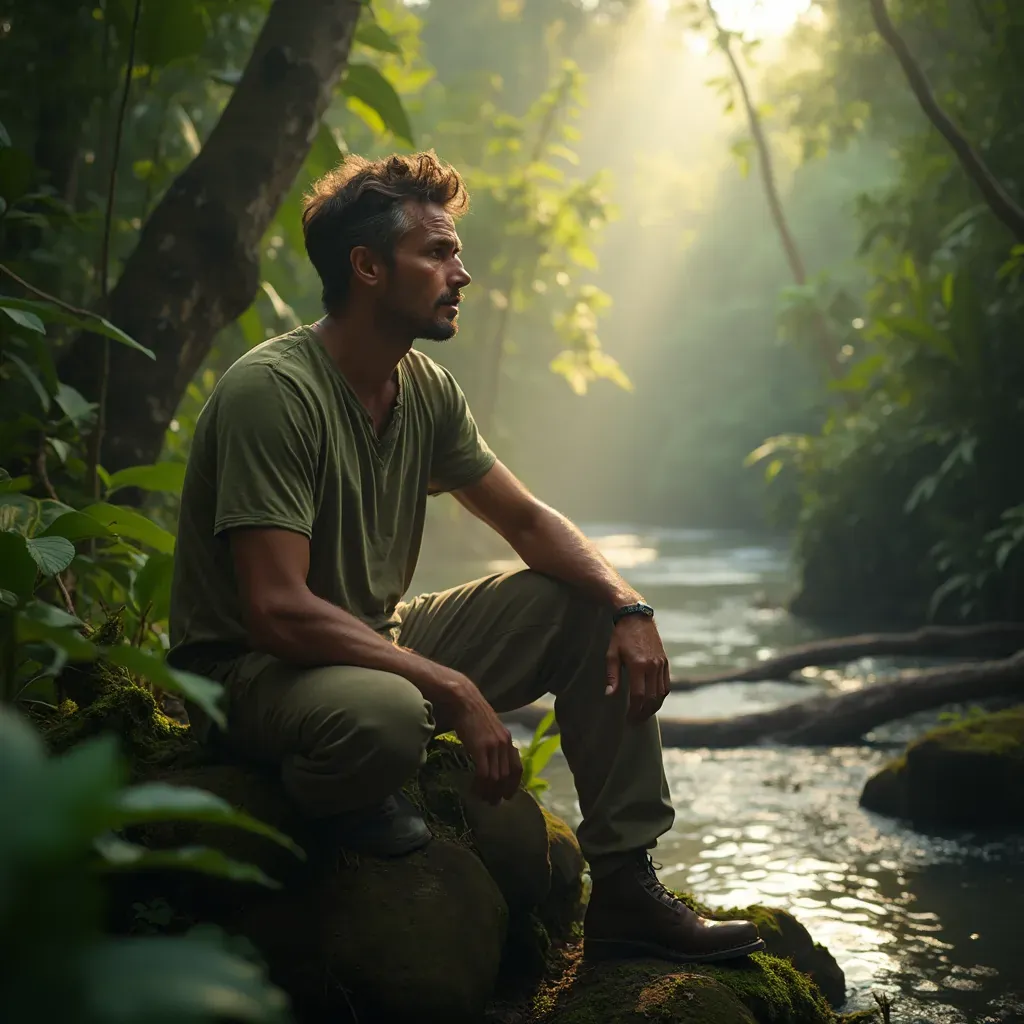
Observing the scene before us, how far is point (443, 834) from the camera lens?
2.56m

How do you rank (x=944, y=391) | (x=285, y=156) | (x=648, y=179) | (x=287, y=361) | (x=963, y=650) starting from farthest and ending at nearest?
(x=648, y=179) → (x=944, y=391) → (x=963, y=650) → (x=285, y=156) → (x=287, y=361)

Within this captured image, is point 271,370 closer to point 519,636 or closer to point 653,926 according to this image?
point 519,636

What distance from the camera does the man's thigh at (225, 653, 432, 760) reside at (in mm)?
2049

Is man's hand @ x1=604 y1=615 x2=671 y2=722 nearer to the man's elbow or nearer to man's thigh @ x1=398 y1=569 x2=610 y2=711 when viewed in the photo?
man's thigh @ x1=398 y1=569 x2=610 y2=711

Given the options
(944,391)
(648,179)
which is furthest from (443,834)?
(648,179)

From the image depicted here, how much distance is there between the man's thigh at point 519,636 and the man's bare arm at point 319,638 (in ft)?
1.17

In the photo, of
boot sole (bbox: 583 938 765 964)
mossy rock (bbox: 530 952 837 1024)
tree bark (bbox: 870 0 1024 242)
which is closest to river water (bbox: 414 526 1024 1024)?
mossy rock (bbox: 530 952 837 1024)

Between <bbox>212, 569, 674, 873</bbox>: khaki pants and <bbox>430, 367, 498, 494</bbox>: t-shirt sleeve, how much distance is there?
0.83 feet

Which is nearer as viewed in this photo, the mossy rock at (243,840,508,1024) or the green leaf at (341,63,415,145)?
the mossy rock at (243,840,508,1024)

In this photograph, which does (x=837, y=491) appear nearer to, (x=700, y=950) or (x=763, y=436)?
(x=700, y=950)

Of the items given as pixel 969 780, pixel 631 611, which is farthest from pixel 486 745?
pixel 969 780

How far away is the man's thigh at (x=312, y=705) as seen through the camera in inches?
80.7

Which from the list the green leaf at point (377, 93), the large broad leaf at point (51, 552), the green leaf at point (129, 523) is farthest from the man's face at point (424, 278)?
the green leaf at point (377, 93)

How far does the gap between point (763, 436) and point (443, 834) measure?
30.0 meters
